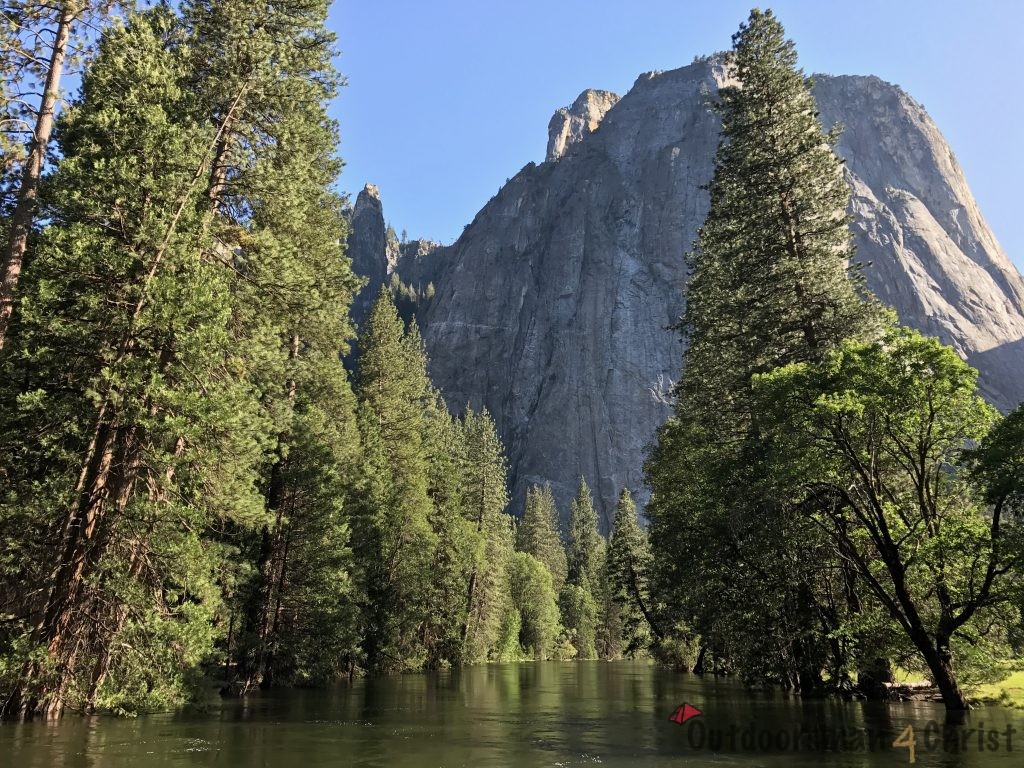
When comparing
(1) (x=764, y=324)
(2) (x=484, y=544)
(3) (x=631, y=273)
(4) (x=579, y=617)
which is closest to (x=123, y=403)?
(1) (x=764, y=324)

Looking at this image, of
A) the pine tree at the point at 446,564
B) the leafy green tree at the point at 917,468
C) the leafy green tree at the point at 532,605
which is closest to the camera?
the leafy green tree at the point at 917,468

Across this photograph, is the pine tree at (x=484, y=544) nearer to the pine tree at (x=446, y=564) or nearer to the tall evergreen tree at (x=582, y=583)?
the pine tree at (x=446, y=564)

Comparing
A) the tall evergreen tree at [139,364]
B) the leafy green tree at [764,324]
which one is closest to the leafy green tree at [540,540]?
the leafy green tree at [764,324]

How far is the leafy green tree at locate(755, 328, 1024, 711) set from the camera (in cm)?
1402

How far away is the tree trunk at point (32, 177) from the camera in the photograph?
13.9m

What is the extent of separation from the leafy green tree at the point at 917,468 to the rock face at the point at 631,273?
11530cm

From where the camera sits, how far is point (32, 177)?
14602 mm

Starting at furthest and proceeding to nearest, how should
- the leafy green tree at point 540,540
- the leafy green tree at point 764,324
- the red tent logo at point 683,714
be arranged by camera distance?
1. the leafy green tree at point 540,540
2. the leafy green tree at point 764,324
3. the red tent logo at point 683,714

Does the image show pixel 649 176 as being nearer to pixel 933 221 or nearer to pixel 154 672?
pixel 933 221

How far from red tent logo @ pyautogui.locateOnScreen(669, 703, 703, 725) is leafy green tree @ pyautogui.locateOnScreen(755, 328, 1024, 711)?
18.0 ft

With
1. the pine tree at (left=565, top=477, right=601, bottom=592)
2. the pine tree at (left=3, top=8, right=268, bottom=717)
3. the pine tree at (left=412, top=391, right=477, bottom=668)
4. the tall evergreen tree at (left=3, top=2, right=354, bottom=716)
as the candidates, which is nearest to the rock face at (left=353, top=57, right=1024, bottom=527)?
the pine tree at (left=565, top=477, right=601, bottom=592)

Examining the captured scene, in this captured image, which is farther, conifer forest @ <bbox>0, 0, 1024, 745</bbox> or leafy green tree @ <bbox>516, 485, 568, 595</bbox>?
leafy green tree @ <bbox>516, 485, 568, 595</bbox>

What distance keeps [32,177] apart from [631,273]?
148 meters

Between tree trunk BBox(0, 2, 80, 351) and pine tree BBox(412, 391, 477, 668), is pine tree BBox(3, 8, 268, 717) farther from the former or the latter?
pine tree BBox(412, 391, 477, 668)
